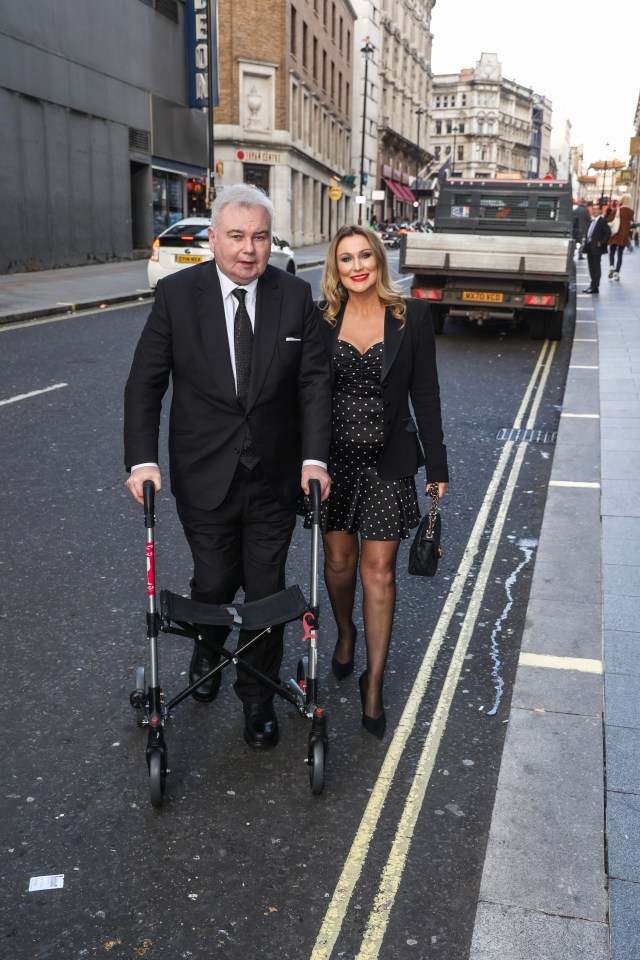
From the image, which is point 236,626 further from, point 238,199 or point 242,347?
point 238,199

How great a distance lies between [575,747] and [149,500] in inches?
69.9

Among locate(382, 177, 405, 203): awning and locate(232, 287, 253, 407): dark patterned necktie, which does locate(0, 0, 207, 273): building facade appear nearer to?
locate(232, 287, 253, 407): dark patterned necktie

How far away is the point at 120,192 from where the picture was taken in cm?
2873

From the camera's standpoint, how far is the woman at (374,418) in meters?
3.55

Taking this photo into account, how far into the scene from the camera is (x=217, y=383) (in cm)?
324

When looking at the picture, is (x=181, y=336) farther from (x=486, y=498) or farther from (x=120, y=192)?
(x=120, y=192)

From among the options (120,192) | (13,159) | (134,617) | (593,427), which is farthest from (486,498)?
(120,192)

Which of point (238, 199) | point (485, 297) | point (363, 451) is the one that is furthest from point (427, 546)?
Result: point (485, 297)

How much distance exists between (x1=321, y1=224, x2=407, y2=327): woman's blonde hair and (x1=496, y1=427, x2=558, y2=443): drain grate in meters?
5.02

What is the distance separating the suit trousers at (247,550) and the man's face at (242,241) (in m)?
0.71

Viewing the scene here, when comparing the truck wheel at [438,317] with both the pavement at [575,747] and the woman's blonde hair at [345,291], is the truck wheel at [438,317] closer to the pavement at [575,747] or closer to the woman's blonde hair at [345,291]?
the pavement at [575,747]

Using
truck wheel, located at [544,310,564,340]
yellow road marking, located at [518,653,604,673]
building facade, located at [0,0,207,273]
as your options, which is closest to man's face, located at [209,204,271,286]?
yellow road marking, located at [518,653,604,673]

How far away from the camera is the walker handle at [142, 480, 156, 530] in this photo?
3049 millimetres

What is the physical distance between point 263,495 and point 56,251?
23688 millimetres
